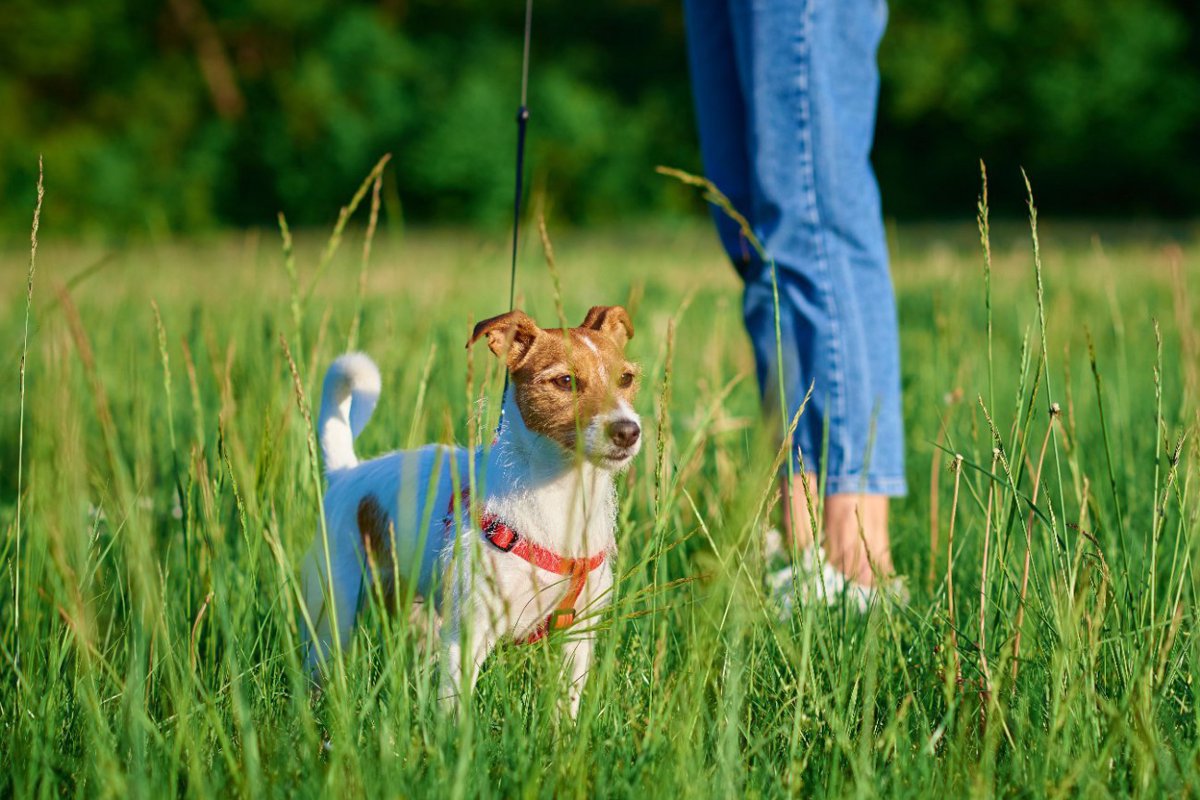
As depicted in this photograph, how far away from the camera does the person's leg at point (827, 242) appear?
233cm

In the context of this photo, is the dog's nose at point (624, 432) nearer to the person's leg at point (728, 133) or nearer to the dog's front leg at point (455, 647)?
the dog's front leg at point (455, 647)

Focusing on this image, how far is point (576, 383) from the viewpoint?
200 cm

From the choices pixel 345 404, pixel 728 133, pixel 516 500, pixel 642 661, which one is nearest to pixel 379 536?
pixel 516 500

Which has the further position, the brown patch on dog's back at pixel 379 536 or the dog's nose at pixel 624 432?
the brown patch on dog's back at pixel 379 536

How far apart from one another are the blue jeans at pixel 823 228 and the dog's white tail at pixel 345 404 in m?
0.92

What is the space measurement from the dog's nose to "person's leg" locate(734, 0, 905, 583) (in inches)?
24.4

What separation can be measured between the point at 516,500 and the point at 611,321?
512mm

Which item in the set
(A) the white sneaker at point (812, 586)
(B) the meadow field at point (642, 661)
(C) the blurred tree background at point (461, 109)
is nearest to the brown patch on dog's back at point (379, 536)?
(B) the meadow field at point (642, 661)

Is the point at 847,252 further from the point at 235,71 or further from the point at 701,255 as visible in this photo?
the point at 235,71

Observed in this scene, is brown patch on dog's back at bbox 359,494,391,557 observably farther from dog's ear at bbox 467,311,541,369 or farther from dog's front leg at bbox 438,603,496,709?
dog's ear at bbox 467,311,541,369

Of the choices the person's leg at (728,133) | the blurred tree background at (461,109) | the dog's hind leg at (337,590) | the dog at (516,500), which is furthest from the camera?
the blurred tree background at (461,109)

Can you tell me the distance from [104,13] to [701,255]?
24.6 meters

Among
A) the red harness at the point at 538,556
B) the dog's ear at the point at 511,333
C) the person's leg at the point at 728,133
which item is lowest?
the red harness at the point at 538,556

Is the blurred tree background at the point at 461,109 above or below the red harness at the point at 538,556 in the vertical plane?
above
